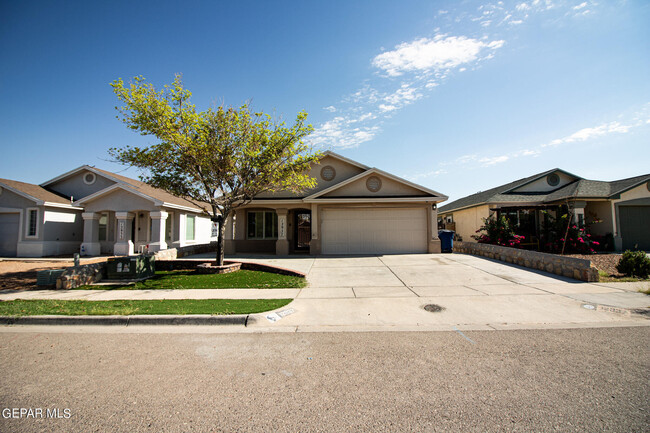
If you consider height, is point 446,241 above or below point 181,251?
above

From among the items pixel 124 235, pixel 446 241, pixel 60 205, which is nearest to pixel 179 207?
pixel 124 235

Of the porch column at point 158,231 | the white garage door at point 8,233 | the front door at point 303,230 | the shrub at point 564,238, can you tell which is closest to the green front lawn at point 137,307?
the porch column at point 158,231

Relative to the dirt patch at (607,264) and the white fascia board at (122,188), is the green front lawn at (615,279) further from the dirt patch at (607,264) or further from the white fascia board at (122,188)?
the white fascia board at (122,188)

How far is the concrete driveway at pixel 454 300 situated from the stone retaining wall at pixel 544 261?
0.41m

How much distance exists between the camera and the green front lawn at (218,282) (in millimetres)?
9078

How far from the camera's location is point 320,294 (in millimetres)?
7992

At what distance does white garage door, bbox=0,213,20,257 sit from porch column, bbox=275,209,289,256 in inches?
608

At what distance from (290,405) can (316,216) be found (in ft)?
46.7

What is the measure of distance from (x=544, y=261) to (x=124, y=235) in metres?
20.8

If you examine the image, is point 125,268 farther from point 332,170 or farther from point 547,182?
point 547,182

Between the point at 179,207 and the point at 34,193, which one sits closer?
the point at 34,193

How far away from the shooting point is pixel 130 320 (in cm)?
573

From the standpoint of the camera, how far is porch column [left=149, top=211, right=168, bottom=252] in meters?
16.5

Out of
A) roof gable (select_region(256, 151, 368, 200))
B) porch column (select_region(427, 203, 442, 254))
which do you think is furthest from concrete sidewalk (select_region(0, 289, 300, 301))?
Answer: roof gable (select_region(256, 151, 368, 200))
